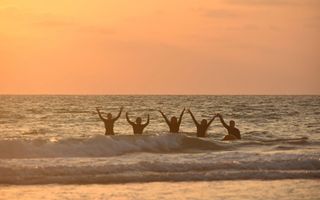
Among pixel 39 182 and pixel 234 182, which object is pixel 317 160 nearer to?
pixel 234 182

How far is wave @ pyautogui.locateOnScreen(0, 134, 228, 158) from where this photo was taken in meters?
25.3

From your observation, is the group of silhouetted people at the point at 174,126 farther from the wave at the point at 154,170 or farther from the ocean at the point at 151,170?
the wave at the point at 154,170

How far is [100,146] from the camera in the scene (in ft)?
89.1

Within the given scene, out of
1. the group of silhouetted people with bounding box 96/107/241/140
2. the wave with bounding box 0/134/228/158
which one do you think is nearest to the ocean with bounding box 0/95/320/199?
the wave with bounding box 0/134/228/158

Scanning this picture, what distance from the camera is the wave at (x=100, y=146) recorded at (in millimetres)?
25344

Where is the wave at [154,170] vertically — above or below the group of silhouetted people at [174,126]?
below

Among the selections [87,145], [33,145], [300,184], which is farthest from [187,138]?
[300,184]

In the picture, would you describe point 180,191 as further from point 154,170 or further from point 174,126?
point 174,126

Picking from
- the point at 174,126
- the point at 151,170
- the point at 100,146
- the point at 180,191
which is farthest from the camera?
the point at 174,126

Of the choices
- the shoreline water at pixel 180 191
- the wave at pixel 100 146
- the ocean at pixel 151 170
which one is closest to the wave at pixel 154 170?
the ocean at pixel 151 170

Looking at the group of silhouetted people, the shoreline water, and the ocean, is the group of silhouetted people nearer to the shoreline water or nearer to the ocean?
the ocean

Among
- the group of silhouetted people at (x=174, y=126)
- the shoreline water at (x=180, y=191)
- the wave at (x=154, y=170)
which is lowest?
the shoreline water at (x=180, y=191)

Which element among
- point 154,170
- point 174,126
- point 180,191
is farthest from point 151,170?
point 174,126

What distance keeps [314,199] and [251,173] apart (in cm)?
424
